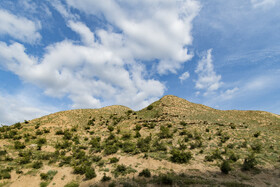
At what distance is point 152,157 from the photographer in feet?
70.6

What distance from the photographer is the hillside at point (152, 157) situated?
1669 centimetres

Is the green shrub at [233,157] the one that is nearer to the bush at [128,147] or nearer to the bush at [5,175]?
the bush at [128,147]

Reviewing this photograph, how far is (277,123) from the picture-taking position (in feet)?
129

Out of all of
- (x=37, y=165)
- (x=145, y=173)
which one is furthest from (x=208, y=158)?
(x=37, y=165)

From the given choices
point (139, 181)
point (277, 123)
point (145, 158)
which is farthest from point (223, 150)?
point (277, 123)

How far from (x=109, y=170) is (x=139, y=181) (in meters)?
5.06

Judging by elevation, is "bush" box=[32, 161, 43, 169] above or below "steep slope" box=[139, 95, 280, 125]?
below

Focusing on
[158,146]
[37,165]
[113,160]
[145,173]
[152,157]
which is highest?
[158,146]

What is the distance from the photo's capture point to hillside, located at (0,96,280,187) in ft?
54.7

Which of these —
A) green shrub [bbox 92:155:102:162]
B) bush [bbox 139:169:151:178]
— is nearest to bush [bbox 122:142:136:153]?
green shrub [bbox 92:155:102:162]

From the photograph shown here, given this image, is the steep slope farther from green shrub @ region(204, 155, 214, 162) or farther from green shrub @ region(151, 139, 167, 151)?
green shrub @ region(204, 155, 214, 162)

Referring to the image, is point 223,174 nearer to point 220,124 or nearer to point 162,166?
point 162,166

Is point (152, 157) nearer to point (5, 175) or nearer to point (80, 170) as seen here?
point (80, 170)

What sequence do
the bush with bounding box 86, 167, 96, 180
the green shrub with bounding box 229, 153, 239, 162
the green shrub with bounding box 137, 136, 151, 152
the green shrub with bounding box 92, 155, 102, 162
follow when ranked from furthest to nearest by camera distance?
1. the green shrub with bounding box 137, 136, 151, 152
2. the green shrub with bounding box 92, 155, 102, 162
3. the green shrub with bounding box 229, 153, 239, 162
4. the bush with bounding box 86, 167, 96, 180
